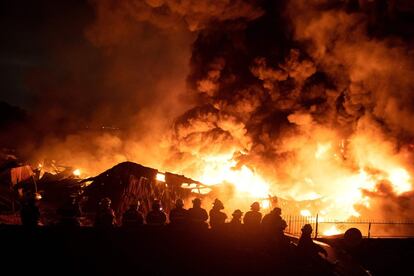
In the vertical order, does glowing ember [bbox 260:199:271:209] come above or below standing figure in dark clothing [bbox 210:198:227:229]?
above

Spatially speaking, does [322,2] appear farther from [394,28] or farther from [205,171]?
[205,171]

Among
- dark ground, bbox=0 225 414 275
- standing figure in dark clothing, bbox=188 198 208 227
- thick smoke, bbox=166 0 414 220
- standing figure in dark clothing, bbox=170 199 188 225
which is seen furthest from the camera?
thick smoke, bbox=166 0 414 220

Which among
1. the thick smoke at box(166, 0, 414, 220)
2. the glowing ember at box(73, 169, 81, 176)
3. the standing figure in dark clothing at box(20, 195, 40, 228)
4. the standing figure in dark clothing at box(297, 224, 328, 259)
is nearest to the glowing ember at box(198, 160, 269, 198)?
the thick smoke at box(166, 0, 414, 220)

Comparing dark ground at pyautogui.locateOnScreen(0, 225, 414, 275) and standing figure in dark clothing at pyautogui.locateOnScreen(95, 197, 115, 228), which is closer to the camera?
dark ground at pyautogui.locateOnScreen(0, 225, 414, 275)

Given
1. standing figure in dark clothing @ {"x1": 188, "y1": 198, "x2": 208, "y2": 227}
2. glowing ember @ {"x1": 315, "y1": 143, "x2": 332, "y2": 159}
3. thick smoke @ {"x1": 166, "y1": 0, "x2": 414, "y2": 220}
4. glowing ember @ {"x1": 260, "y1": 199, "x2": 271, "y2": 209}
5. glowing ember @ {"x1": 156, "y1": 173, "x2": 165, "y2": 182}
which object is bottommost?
standing figure in dark clothing @ {"x1": 188, "y1": 198, "x2": 208, "y2": 227}

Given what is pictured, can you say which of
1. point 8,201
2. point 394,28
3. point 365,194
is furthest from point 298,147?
point 8,201

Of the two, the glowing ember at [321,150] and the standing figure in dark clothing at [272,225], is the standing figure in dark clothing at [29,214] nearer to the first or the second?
the standing figure in dark clothing at [272,225]

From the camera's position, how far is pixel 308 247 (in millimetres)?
11680

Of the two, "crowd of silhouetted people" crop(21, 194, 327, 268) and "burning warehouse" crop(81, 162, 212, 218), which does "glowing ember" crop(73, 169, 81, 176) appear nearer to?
"burning warehouse" crop(81, 162, 212, 218)

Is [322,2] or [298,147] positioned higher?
[322,2]

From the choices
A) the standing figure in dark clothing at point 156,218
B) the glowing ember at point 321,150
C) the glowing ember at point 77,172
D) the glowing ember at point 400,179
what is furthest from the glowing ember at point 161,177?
the glowing ember at point 400,179

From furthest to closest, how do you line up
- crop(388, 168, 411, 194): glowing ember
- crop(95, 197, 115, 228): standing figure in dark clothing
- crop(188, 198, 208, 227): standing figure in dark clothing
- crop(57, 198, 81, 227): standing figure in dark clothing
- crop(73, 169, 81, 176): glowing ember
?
crop(73, 169, 81, 176): glowing ember < crop(388, 168, 411, 194): glowing ember < crop(188, 198, 208, 227): standing figure in dark clothing < crop(95, 197, 115, 228): standing figure in dark clothing < crop(57, 198, 81, 227): standing figure in dark clothing

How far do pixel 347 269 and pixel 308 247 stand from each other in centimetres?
164

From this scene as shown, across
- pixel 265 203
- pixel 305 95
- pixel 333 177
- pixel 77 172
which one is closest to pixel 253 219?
pixel 265 203
